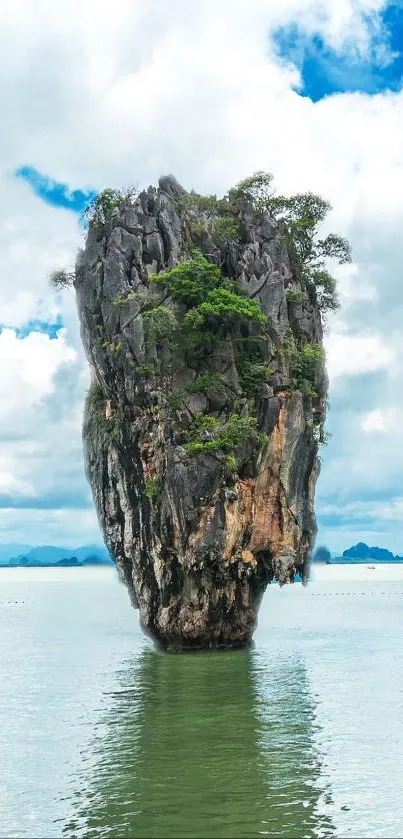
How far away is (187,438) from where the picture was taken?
98.8 ft

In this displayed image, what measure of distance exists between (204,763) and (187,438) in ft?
51.1

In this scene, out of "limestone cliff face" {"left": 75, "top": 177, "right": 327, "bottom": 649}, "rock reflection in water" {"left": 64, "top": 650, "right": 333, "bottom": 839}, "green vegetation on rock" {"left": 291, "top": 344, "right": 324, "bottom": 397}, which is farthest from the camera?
"green vegetation on rock" {"left": 291, "top": 344, "right": 324, "bottom": 397}

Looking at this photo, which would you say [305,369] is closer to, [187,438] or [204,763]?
[187,438]

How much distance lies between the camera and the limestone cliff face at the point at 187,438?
29922mm

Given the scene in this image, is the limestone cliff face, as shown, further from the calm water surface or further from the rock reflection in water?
the rock reflection in water

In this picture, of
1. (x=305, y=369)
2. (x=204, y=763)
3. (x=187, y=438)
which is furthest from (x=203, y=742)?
(x=305, y=369)

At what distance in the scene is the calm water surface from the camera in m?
13.0

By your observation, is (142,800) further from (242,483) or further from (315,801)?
(242,483)

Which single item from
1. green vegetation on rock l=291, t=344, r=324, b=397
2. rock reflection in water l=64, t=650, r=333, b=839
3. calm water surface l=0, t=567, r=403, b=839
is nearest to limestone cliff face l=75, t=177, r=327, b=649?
green vegetation on rock l=291, t=344, r=324, b=397

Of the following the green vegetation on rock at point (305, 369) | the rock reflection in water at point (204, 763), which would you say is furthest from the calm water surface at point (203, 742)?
the green vegetation on rock at point (305, 369)

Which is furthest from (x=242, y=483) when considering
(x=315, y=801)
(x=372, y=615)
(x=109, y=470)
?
(x=372, y=615)

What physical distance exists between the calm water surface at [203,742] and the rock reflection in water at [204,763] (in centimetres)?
4

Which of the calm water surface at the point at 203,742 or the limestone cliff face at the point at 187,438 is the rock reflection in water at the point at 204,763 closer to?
the calm water surface at the point at 203,742

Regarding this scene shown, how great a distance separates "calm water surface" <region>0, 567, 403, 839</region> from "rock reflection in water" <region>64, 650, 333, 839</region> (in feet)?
0.14
